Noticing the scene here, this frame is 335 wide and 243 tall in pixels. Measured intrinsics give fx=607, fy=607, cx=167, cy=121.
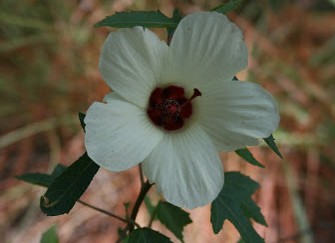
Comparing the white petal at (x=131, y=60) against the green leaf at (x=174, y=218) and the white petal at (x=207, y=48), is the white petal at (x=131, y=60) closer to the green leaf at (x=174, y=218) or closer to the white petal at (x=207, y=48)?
the white petal at (x=207, y=48)

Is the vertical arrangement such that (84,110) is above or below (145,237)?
below

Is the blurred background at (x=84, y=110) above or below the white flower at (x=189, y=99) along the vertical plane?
below

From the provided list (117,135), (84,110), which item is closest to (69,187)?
(117,135)

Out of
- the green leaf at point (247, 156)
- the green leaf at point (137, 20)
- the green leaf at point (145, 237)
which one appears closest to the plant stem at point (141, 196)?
the green leaf at point (145, 237)

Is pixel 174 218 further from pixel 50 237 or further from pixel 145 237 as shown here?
pixel 50 237

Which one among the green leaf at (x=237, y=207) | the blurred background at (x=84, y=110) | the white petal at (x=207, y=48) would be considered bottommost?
the blurred background at (x=84, y=110)

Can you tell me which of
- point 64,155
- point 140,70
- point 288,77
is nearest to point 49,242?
point 140,70

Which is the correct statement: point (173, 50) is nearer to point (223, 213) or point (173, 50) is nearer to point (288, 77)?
point (223, 213)
